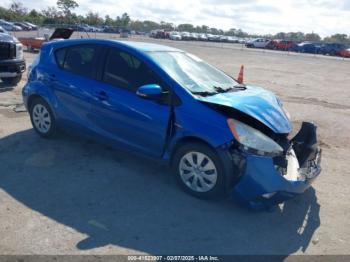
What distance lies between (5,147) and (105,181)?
1.99m

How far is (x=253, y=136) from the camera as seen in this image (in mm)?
3988

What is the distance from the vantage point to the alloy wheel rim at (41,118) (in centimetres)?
586

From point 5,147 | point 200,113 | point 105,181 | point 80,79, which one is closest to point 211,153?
point 200,113

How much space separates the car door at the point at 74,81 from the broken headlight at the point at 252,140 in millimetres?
2108

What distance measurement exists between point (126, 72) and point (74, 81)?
2.99ft

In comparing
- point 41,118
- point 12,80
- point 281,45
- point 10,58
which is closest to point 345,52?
point 281,45

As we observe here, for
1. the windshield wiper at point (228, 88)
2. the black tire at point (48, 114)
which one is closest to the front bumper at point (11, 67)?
the black tire at point (48, 114)

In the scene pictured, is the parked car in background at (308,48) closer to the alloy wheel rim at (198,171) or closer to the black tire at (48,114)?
the black tire at (48,114)

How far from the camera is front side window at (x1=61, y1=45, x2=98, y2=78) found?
17.2 ft

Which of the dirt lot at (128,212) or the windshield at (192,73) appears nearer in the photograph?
the dirt lot at (128,212)

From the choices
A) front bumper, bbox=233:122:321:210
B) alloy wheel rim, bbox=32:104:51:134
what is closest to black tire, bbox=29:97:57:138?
alloy wheel rim, bbox=32:104:51:134

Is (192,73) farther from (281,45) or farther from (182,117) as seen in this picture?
(281,45)

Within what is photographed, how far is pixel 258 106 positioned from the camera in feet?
14.6

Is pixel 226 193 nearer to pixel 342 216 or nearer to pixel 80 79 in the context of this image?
pixel 342 216
